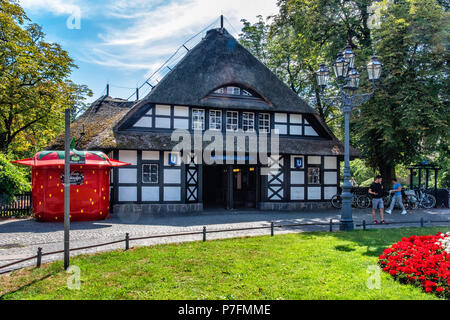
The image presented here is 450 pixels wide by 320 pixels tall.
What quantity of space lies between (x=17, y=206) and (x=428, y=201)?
21.5 metres

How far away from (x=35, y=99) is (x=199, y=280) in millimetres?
16495

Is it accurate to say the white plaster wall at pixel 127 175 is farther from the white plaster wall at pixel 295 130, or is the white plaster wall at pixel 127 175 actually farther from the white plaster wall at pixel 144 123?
the white plaster wall at pixel 295 130

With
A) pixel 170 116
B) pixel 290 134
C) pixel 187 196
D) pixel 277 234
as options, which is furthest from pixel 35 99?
pixel 277 234

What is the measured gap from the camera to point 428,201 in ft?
63.9

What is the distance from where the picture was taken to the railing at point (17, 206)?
45.8 ft

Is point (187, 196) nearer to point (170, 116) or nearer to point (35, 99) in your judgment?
point (170, 116)

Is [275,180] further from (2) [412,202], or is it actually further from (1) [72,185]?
(1) [72,185]

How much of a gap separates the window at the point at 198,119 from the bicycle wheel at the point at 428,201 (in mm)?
13623

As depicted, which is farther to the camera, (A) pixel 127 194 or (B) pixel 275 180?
(B) pixel 275 180

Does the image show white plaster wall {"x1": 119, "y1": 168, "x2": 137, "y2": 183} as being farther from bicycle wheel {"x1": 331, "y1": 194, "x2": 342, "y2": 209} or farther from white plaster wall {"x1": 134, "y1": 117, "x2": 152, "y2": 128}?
bicycle wheel {"x1": 331, "y1": 194, "x2": 342, "y2": 209}

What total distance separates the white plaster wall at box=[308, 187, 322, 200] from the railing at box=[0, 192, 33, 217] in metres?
13.7

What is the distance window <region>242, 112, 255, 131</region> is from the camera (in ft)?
59.1

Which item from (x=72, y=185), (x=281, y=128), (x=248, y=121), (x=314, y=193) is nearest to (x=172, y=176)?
(x=72, y=185)
